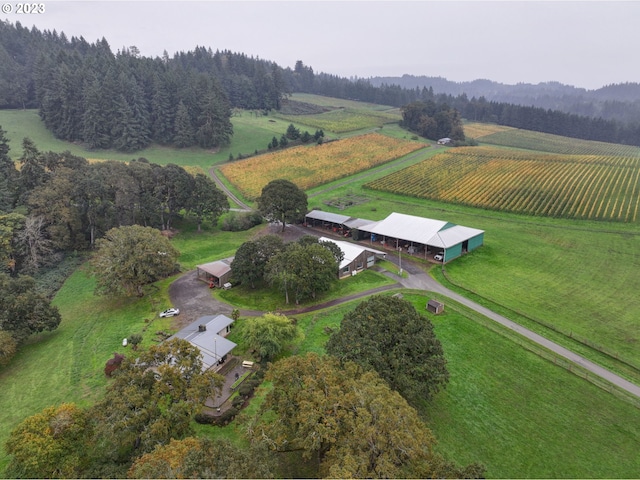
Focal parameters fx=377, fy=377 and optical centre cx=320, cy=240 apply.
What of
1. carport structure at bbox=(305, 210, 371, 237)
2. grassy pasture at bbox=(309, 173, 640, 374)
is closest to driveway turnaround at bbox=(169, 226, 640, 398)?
grassy pasture at bbox=(309, 173, 640, 374)

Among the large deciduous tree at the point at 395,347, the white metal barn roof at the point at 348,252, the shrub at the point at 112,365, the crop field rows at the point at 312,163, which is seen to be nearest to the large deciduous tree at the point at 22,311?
the shrub at the point at 112,365

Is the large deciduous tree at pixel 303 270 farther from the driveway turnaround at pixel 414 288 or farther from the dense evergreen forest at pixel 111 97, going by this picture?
the dense evergreen forest at pixel 111 97

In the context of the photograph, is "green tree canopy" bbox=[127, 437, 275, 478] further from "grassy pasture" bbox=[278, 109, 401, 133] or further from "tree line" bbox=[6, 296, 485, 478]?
"grassy pasture" bbox=[278, 109, 401, 133]

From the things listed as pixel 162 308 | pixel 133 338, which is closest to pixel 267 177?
pixel 162 308

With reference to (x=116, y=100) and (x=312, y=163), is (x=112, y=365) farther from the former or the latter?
(x=116, y=100)

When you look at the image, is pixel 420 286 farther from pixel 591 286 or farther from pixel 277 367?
pixel 277 367
